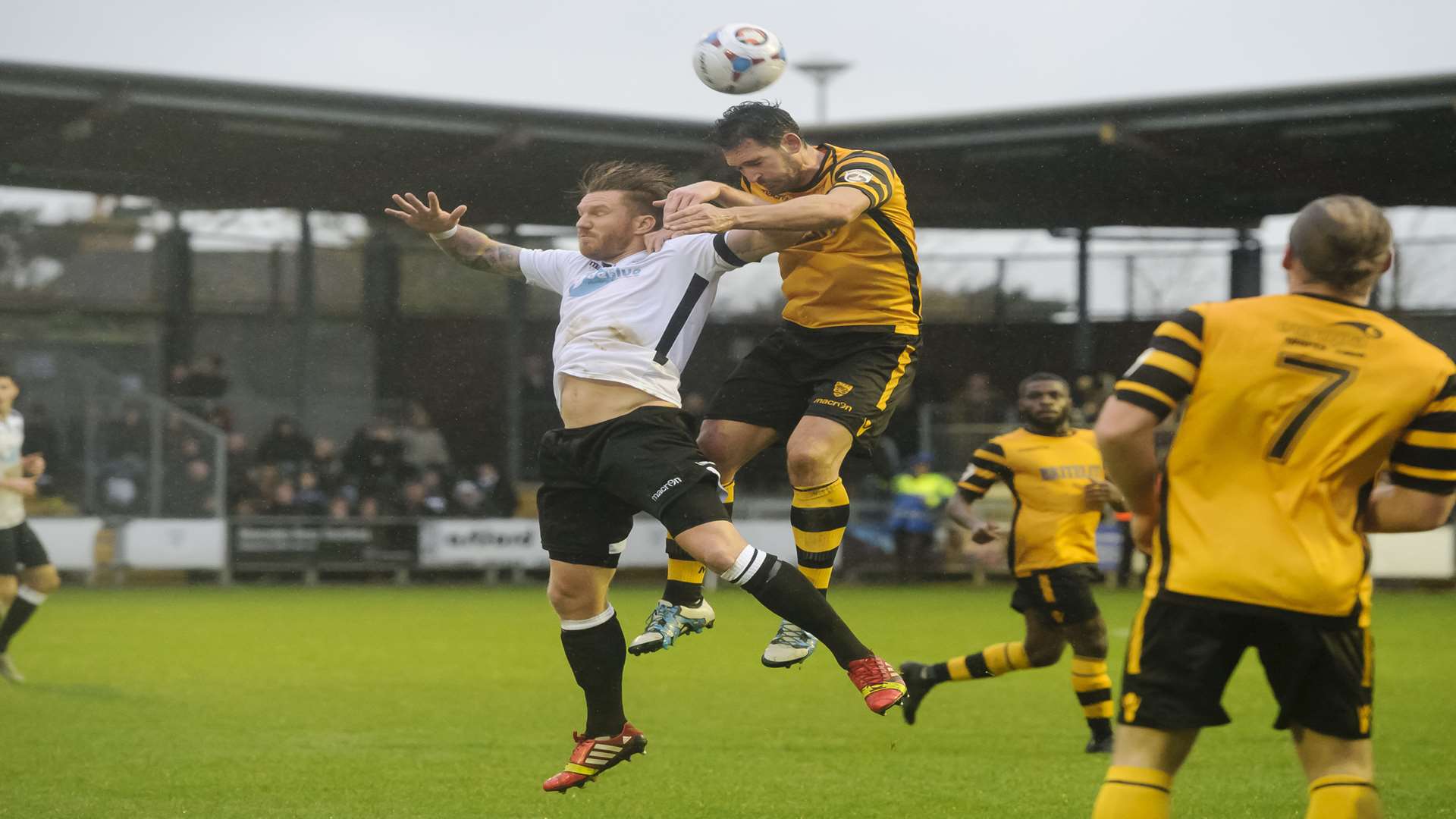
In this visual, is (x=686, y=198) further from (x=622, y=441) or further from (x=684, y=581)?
(x=684, y=581)

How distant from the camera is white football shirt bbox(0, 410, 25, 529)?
36.3 feet

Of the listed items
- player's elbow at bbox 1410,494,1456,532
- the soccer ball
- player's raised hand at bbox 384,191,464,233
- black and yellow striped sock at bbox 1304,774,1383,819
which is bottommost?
black and yellow striped sock at bbox 1304,774,1383,819

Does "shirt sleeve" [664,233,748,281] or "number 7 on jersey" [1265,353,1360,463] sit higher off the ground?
"shirt sleeve" [664,233,748,281]

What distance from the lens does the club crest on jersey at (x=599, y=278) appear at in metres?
5.60

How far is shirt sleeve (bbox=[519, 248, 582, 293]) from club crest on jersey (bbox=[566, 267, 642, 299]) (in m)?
0.14

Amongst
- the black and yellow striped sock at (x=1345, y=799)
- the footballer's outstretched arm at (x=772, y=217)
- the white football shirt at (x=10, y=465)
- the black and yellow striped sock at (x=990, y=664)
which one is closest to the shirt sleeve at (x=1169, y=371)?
the black and yellow striped sock at (x=1345, y=799)

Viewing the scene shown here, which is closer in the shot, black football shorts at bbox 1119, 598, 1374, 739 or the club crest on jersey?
black football shorts at bbox 1119, 598, 1374, 739

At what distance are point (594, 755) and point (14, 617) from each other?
24.6 ft

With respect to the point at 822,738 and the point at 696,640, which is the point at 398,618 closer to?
the point at 696,640

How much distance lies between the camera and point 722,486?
6043 millimetres

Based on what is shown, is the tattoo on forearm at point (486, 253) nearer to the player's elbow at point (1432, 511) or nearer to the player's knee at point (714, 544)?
the player's knee at point (714, 544)

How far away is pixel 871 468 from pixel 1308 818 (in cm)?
1876

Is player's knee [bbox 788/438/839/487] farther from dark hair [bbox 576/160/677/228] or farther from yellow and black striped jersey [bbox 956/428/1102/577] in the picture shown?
yellow and black striped jersey [bbox 956/428/1102/577]

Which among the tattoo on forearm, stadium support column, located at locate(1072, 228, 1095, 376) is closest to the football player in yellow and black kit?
the tattoo on forearm
